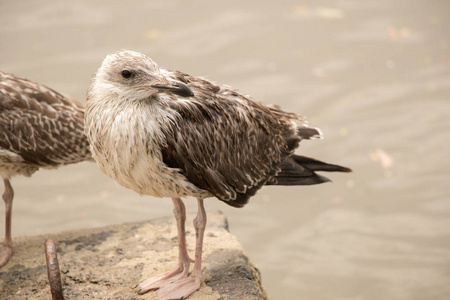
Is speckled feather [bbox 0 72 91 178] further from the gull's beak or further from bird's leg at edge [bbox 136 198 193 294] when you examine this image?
the gull's beak

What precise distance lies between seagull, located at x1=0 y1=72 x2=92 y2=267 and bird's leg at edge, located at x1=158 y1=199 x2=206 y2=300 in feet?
4.30

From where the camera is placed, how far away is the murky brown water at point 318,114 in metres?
7.46

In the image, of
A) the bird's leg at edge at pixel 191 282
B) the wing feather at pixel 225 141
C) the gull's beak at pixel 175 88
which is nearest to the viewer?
the gull's beak at pixel 175 88

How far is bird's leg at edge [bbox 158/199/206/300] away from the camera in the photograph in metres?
4.28

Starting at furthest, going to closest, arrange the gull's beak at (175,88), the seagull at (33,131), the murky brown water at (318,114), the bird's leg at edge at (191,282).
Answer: the murky brown water at (318,114) < the seagull at (33,131) < the bird's leg at edge at (191,282) < the gull's beak at (175,88)

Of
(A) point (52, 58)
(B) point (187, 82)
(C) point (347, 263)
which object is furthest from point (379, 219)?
(A) point (52, 58)

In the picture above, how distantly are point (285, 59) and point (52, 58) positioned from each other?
353 centimetres

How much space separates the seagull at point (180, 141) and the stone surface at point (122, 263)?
18 cm

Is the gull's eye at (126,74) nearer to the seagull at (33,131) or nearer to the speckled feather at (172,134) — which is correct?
the speckled feather at (172,134)

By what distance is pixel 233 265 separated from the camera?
15.2 ft

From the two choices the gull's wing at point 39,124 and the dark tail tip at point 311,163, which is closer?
the dark tail tip at point 311,163

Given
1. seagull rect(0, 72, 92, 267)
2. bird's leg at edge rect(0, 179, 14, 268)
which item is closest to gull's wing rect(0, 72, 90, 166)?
seagull rect(0, 72, 92, 267)

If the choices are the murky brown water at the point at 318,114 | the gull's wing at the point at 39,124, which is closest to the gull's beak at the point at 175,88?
the gull's wing at the point at 39,124

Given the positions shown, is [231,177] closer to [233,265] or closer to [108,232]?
[233,265]
